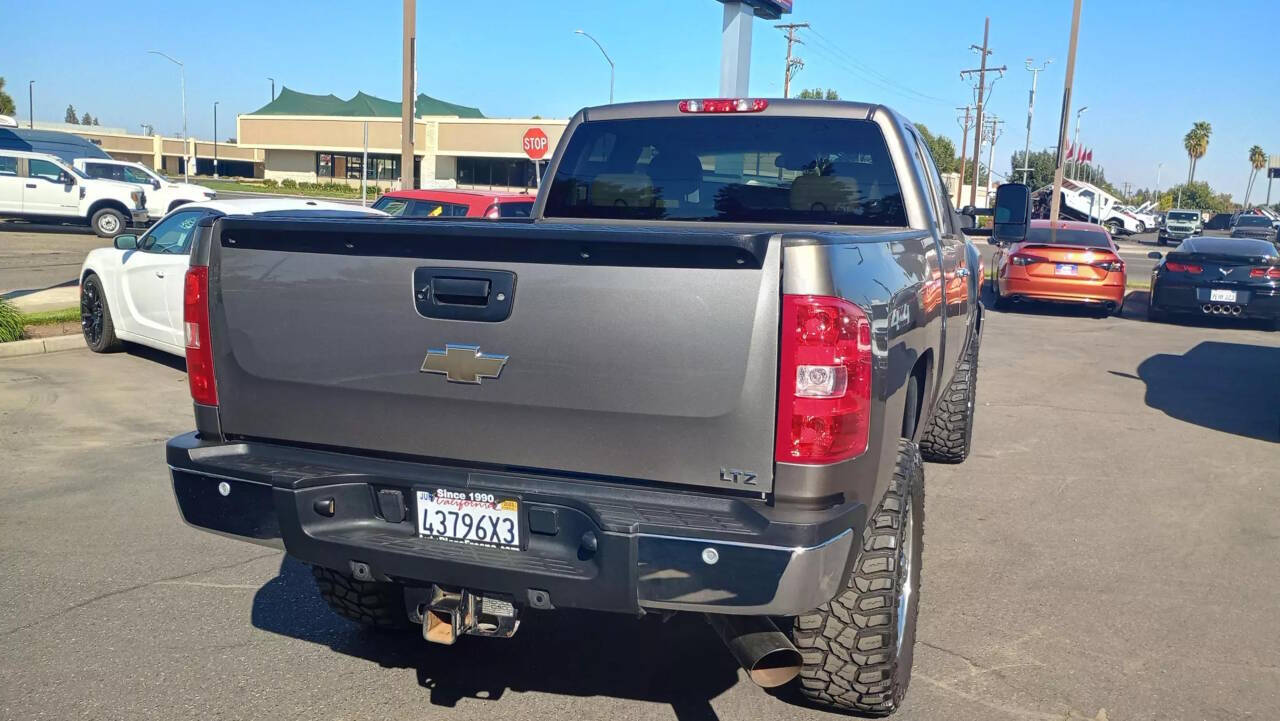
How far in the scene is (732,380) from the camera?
2867 mm

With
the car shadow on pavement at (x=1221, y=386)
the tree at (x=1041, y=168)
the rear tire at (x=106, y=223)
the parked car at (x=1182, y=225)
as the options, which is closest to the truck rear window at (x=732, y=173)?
the car shadow on pavement at (x=1221, y=386)

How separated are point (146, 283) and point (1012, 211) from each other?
7.25m

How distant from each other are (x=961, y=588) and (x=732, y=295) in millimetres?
2716

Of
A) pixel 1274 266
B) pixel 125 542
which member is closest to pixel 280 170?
pixel 1274 266

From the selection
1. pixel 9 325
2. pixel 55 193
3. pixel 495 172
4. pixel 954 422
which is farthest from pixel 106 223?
pixel 495 172

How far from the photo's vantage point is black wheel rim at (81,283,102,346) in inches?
397

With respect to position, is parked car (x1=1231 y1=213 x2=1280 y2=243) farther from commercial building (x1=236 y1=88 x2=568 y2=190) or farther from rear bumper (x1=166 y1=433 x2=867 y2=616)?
rear bumper (x1=166 y1=433 x2=867 y2=616)

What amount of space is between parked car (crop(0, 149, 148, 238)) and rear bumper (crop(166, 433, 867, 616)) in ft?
76.0

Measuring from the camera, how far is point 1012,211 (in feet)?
20.6

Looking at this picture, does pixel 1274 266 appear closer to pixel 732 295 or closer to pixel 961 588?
pixel 961 588

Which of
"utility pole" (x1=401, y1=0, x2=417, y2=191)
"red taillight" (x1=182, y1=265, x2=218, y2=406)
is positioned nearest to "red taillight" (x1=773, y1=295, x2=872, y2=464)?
"red taillight" (x1=182, y1=265, x2=218, y2=406)

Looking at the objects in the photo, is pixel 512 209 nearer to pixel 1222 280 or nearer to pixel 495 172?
pixel 1222 280

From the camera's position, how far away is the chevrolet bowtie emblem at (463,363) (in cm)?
308

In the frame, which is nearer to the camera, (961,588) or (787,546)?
(787,546)
